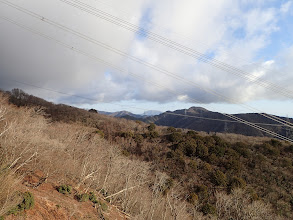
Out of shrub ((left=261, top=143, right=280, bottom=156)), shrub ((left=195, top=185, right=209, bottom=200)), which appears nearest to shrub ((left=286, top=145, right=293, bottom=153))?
shrub ((left=261, top=143, right=280, bottom=156))

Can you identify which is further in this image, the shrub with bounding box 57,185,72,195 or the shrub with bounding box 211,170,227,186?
the shrub with bounding box 211,170,227,186

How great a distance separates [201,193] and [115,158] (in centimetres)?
1230

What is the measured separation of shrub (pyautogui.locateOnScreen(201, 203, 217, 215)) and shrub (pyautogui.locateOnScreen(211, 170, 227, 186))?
4505mm

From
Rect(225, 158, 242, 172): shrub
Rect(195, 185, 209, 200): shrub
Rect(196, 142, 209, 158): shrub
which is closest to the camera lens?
Rect(195, 185, 209, 200): shrub

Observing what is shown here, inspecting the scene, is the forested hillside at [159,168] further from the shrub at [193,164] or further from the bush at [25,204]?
the bush at [25,204]

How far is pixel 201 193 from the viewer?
2391 cm

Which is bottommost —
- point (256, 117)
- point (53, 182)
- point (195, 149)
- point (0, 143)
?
point (53, 182)

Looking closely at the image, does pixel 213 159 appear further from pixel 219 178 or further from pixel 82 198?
pixel 82 198

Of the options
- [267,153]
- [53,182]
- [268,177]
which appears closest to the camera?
[53,182]

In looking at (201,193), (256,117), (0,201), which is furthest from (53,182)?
(256,117)

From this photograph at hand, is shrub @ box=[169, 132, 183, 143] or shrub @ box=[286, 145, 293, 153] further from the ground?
shrub @ box=[286, 145, 293, 153]

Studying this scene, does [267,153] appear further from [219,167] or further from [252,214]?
[252,214]

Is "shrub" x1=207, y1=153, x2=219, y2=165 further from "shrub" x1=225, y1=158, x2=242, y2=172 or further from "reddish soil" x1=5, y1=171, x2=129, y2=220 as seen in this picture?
"reddish soil" x1=5, y1=171, x2=129, y2=220

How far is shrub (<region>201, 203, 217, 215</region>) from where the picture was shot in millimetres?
20639
